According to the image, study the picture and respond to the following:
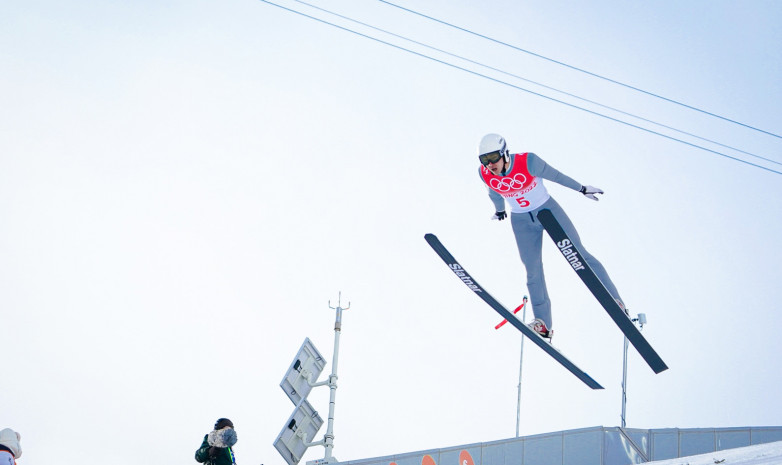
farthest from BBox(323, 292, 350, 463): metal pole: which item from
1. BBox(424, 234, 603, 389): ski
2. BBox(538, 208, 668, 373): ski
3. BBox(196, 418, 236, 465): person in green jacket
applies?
BBox(196, 418, 236, 465): person in green jacket

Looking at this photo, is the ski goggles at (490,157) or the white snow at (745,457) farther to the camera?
the ski goggles at (490,157)

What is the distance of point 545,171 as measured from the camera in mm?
11945

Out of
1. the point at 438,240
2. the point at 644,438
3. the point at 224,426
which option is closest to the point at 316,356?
the point at 438,240

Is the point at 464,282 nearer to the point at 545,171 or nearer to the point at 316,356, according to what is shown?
the point at 545,171

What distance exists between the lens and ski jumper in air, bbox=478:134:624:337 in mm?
11906

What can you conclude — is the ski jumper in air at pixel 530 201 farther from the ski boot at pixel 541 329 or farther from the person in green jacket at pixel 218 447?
the person in green jacket at pixel 218 447

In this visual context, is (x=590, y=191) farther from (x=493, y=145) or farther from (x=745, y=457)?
(x=745, y=457)

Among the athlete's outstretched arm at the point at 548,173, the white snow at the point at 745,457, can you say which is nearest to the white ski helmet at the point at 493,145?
the athlete's outstretched arm at the point at 548,173

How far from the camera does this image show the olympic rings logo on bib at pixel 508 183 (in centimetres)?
1206

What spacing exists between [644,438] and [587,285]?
3.61 m

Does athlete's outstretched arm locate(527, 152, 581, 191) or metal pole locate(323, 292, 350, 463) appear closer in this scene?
athlete's outstretched arm locate(527, 152, 581, 191)

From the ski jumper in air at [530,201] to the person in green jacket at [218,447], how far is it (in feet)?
16.8

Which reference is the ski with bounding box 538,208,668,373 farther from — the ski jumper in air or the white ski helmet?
the white ski helmet

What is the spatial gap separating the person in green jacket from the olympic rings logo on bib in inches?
204
